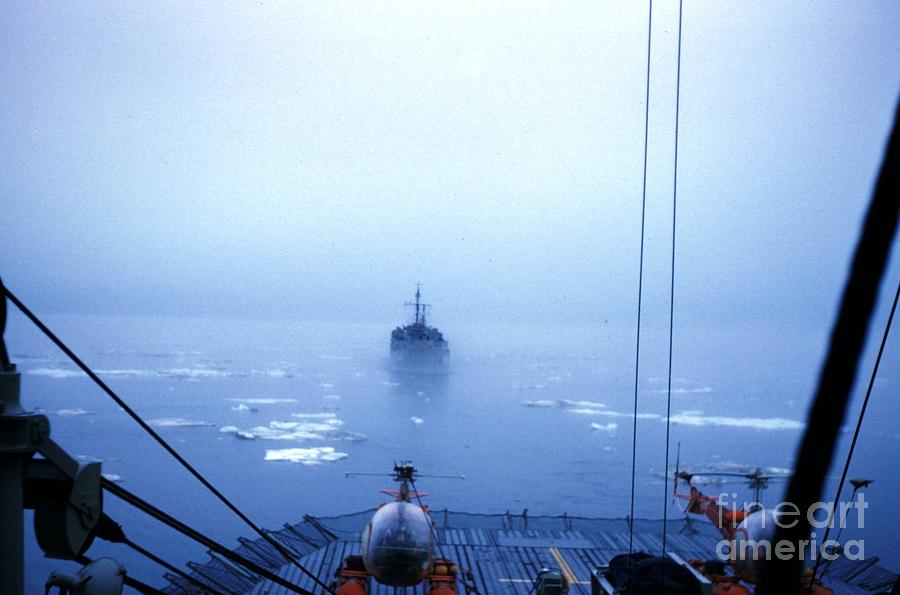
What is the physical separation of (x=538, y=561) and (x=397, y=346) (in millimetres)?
29583

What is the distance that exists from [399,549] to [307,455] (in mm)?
9557

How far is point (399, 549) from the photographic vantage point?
21.8ft

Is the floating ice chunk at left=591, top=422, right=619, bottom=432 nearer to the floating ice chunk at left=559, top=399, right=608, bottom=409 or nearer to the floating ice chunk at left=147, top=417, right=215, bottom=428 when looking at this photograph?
the floating ice chunk at left=559, top=399, right=608, bottom=409

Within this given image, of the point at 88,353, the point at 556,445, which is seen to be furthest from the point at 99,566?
the point at 88,353

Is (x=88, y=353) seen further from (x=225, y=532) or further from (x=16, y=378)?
(x=16, y=378)

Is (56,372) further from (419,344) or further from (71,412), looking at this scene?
(419,344)

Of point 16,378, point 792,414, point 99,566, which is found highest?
point 16,378

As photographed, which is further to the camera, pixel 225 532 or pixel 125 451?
pixel 125 451

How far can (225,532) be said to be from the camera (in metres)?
10.9

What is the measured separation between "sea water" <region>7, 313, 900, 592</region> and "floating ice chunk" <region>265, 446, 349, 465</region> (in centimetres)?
6

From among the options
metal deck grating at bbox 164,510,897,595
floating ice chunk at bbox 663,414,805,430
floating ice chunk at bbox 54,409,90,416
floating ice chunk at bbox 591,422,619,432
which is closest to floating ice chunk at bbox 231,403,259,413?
floating ice chunk at bbox 54,409,90,416

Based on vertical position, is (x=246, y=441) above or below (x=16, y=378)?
below

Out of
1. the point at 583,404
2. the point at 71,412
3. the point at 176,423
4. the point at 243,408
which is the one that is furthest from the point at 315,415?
the point at 583,404

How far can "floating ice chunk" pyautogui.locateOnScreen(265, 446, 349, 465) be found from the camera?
1537 centimetres
